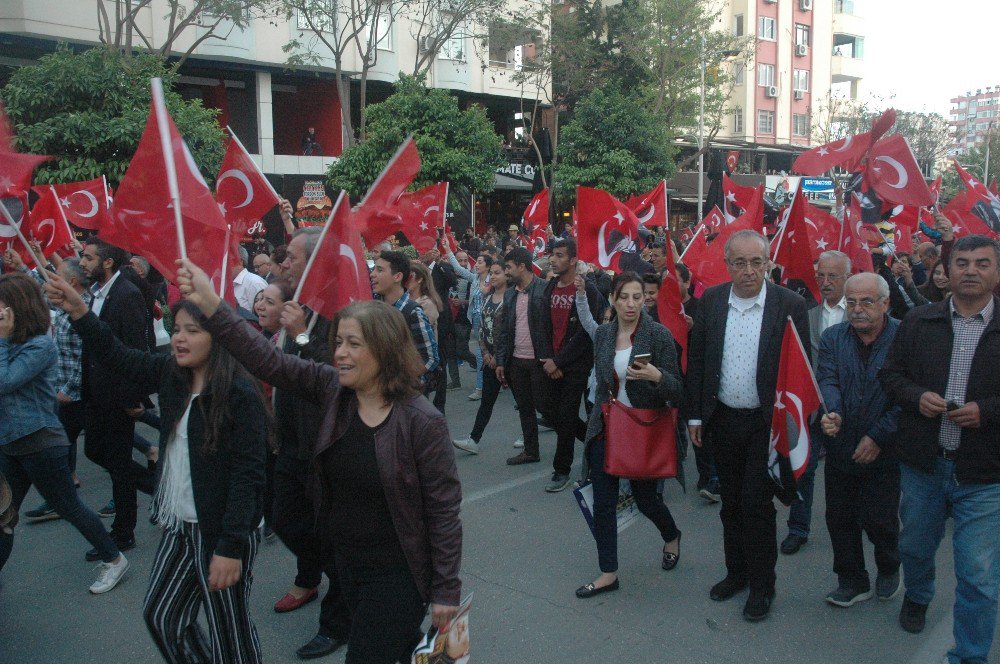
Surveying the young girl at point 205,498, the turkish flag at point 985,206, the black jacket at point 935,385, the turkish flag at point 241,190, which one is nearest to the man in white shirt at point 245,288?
the turkish flag at point 241,190

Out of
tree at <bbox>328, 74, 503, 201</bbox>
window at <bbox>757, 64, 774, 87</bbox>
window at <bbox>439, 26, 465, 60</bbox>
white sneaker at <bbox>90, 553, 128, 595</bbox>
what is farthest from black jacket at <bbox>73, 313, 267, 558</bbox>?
window at <bbox>757, 64, 774, 87</bbox>

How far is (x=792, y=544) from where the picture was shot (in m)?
5.28

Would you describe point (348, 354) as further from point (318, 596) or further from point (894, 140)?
point (894, 140)

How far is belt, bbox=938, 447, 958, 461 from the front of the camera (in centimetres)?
364

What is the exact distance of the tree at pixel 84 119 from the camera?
12.9m

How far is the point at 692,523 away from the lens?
19.0 ft

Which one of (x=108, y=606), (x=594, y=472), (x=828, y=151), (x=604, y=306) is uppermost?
(x=828, y=151)

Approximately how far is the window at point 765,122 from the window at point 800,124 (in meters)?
2.27

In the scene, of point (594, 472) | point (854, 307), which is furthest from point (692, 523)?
point (854, 307)

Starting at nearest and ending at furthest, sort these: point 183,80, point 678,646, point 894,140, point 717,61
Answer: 1. point 678,646
2. point 894,140
3. point 183,80
4. point 717,61

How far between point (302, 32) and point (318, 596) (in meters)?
24.5

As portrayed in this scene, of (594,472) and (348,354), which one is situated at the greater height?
(348,354)

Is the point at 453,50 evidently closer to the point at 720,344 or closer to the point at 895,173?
the point at 895,173

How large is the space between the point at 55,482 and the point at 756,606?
3705 millimetres
